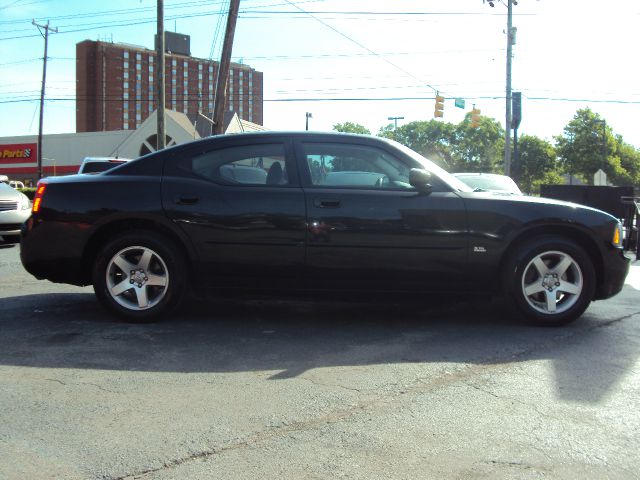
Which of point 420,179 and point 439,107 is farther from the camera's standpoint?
point 439,107

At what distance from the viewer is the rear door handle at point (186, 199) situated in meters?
4.77

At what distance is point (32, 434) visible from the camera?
2.79 m

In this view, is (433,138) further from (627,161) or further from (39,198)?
(39,198)

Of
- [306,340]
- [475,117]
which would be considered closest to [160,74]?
[475,117]

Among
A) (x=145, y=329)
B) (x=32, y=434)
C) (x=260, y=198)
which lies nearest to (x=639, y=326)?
(x=260, y=198)

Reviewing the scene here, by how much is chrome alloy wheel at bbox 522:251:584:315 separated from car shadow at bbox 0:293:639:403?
218mm

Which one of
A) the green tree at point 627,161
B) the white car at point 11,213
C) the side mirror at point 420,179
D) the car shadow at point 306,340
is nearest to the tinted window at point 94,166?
the white car at point 11,213

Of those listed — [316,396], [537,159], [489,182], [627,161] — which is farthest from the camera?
[537,159]

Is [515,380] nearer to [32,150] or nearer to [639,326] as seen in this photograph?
[639,326]

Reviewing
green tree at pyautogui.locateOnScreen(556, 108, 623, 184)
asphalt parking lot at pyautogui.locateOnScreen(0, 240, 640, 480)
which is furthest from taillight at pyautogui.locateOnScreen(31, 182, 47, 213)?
green tree at pyautogui.locateOnScreen(556, 108, 623, 184)

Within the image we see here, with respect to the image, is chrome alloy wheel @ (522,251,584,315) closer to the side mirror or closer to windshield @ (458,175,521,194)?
the side mirror

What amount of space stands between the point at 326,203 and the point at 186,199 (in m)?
1.16

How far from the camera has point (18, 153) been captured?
5588 cm

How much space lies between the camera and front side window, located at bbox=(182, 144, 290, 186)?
15.9 ft
